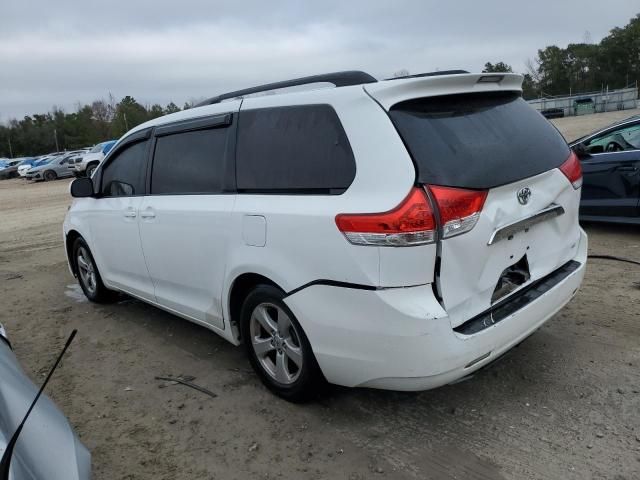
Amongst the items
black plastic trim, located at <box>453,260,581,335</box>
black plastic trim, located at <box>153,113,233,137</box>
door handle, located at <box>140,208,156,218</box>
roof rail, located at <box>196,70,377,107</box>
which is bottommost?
black plastic trim, located at <box>453,260,581,335</box>

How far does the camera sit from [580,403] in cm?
318

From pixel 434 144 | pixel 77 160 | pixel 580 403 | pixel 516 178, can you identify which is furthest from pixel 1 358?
pixel 77 160

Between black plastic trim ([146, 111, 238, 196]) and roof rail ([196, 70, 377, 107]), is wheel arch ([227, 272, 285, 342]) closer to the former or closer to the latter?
black plastic trim ([146, 111, 238, 196])

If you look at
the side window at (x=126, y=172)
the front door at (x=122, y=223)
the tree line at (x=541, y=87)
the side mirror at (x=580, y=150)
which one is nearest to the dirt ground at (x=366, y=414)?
the front door at (x=122, y=223)

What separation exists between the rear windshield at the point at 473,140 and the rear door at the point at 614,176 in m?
3.80

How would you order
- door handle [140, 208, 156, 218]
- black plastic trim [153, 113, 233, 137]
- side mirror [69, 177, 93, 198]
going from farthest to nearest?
side mirror [69, 177, 93, 198] < door handle [140, 208, 156, 218] < black plastic trim [153, 113, 233, 137]

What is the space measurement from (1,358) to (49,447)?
0.76 metres

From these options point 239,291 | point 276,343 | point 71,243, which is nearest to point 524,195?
point 276,343

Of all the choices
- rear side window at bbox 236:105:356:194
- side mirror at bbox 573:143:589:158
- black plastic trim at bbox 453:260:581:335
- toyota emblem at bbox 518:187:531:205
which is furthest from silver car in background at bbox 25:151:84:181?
toyota emblem at bbox 518:187:531:205

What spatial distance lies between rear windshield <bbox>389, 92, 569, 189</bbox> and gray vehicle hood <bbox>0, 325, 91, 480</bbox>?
1.86m

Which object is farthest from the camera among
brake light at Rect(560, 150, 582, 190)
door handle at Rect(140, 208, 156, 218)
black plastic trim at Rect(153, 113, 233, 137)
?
door handle at Rect(140, 208, 156, 218)

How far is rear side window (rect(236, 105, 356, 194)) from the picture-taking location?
2898 millimetres

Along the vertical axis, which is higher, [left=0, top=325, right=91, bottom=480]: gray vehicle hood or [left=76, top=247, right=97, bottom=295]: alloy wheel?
[left=0, top=325, right=91, bottom=480]: gray vehicle hood

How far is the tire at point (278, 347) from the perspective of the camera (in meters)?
3.15
